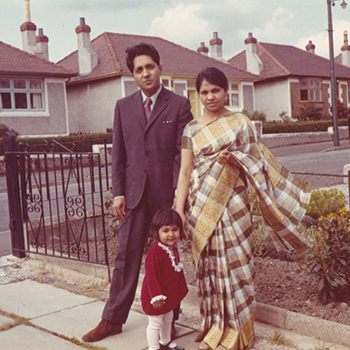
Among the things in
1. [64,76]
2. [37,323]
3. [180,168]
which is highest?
[64,76]

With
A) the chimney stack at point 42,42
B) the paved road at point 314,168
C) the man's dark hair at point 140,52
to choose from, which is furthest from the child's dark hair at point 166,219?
the chimney stack at point 42,42

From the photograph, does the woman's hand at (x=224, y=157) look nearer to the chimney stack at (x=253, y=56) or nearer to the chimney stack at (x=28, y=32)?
the chimney stack at (x=28, y=32)

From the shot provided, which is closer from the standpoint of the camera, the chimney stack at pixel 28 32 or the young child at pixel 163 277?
the young child at pixel 163 277

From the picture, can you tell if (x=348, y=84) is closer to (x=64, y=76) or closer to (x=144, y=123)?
(x=64, y=76)

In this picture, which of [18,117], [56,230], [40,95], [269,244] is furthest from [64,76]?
[269,244]

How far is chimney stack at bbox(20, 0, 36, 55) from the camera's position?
30.6 m

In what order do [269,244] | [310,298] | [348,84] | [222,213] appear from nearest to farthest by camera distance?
[222,213], [310,298], [269,244], [348,84]

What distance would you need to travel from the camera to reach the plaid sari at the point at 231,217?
3496 mm

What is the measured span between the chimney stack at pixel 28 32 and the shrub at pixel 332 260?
29283 millimetres

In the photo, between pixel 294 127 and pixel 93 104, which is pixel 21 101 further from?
pixel 294 127

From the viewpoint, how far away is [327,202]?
6.72 metres

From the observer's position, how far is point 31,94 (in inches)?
1070

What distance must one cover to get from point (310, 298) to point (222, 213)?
1205mm

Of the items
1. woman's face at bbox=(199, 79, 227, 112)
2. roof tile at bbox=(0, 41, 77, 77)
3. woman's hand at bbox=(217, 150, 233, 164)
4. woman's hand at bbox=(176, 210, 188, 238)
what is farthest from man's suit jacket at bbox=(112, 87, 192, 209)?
roof tile at bbox=(0, 41, 77, 77)
